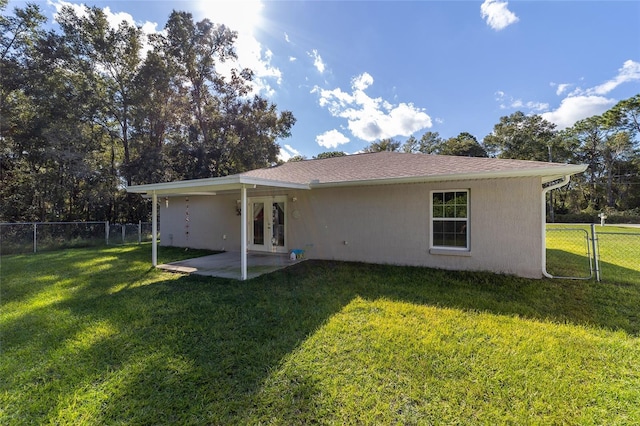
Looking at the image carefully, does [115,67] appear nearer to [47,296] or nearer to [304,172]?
[304,172]

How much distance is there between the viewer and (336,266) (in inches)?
304

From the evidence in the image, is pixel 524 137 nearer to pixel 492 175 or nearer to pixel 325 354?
pixel 492 175

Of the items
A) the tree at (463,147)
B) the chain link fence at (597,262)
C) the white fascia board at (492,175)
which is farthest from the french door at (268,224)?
the tree at (463,147)

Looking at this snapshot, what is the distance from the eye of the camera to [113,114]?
733 inches

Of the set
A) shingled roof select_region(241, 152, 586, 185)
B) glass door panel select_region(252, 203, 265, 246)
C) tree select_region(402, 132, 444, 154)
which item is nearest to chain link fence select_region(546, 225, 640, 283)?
shingled roof select_region(241, 152, 586, 185)

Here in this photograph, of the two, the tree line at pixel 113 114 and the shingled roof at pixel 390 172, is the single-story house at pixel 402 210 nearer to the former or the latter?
the shingled roof at pixel 390 172

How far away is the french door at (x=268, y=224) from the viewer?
31.5 ft

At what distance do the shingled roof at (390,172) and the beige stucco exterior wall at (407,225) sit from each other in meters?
0.43

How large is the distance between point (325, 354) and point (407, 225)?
4.96m

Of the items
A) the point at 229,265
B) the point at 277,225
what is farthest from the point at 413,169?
the point at 229,265

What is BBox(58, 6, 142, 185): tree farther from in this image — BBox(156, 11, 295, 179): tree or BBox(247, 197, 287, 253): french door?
BBox(247, 197, 287, 253): french door

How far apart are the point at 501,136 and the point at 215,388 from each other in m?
43.9

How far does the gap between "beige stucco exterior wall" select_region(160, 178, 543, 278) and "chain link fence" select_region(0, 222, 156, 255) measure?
8.13 metres

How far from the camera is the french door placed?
9.61 m
